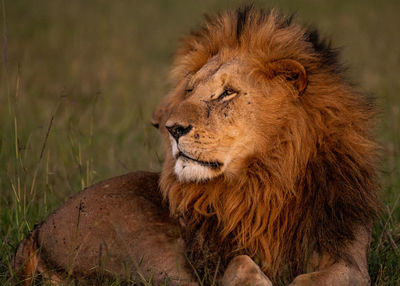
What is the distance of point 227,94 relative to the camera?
3.49 metres

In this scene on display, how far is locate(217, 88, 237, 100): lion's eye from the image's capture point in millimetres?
3472

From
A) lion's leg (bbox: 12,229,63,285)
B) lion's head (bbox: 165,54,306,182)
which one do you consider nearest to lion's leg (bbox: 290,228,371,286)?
lion's head (bbox: 165,54,306,182)

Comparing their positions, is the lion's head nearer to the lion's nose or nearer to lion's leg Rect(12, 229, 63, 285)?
the lion's nose

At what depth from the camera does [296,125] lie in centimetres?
341

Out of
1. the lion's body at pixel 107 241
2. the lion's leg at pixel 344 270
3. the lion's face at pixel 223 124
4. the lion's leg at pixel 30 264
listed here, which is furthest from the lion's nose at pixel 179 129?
the lion's leg at pixel 30 264

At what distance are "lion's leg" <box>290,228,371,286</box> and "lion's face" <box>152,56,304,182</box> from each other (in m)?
0.58

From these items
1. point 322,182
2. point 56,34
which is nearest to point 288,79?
point 322,182

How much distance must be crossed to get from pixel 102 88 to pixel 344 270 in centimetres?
720

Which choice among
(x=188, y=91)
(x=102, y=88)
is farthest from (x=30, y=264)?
(x=102, y=88)

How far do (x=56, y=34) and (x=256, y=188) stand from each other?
11.1m

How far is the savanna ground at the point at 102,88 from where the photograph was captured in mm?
4402

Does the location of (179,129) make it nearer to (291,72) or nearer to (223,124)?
(223,124)

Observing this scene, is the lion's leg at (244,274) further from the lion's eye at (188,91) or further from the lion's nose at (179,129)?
the lion's eye at (188,91)

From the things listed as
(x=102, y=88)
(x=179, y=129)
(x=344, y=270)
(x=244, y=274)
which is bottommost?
(x=102, y=88)
